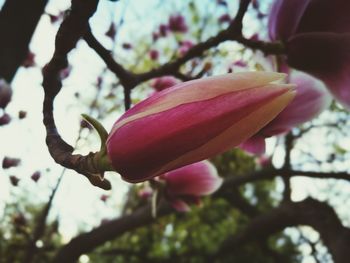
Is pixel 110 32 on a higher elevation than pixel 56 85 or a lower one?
lower

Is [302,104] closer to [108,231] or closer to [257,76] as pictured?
[257,76]

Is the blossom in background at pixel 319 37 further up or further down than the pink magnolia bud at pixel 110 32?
further up

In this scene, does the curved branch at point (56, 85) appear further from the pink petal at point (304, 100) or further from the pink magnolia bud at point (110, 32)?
the pink magnolia bud at point (110, 32)

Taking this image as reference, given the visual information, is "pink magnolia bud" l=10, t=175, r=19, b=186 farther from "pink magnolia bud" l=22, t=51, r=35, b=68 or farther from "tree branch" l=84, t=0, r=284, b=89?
"tree branch" l=84, t=0, r=284, b=89

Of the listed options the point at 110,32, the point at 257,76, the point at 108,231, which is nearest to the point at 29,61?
the point at 110,32

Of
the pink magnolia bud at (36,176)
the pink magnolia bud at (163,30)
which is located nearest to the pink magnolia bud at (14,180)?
the pink magnolia bud at (36,176)

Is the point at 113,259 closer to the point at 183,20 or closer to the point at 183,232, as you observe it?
the point at 183,232
